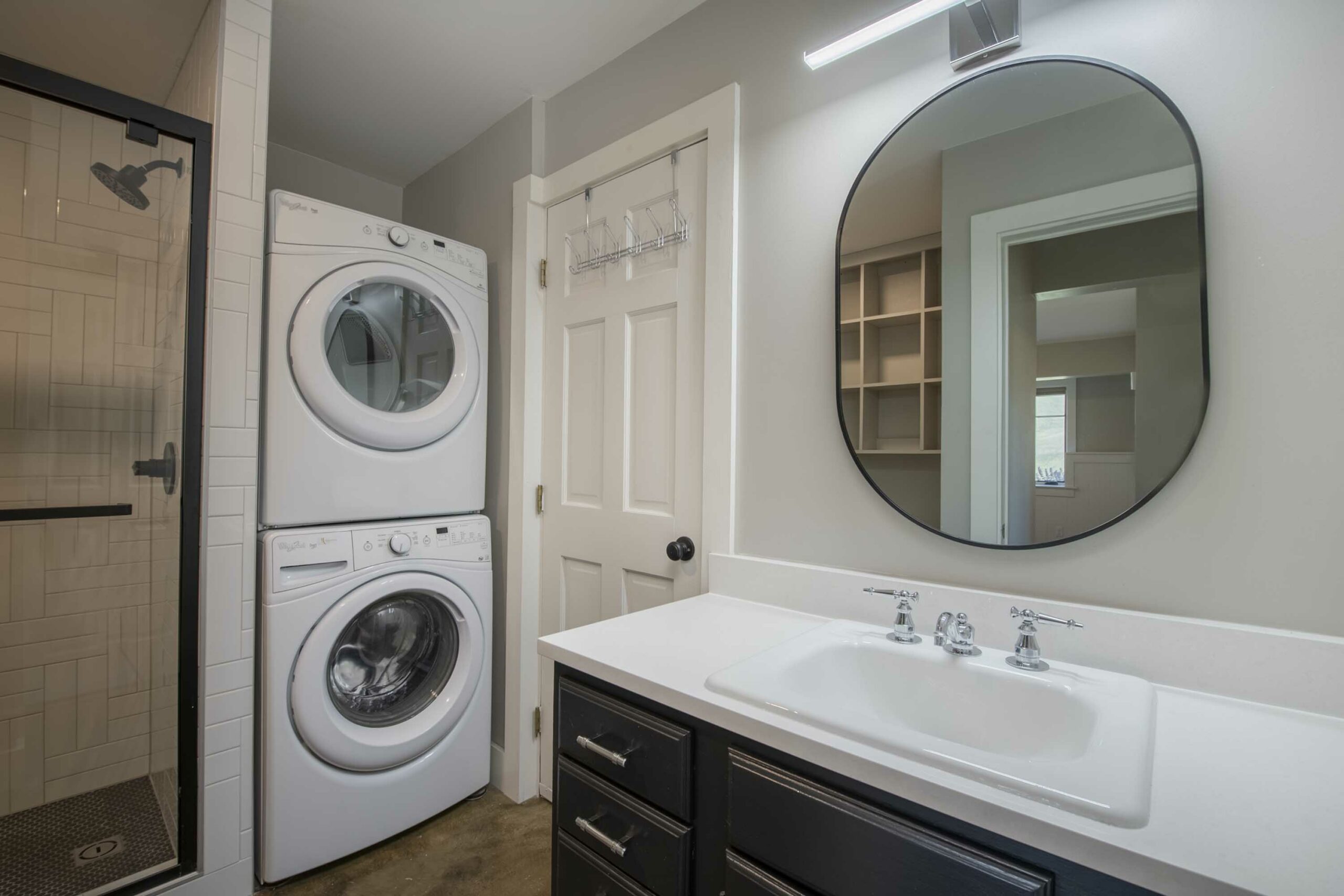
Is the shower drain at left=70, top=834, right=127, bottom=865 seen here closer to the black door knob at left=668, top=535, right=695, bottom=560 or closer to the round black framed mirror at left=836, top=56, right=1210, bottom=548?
the black door knob at left=668, top=535, right=695, bottom=560

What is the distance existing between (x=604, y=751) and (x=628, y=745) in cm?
6

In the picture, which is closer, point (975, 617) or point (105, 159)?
point (975, 617)

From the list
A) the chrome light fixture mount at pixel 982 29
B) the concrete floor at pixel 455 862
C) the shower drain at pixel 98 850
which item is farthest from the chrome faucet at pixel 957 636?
the shower drain at pixel 98 850

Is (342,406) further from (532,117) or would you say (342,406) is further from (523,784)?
(523,784)

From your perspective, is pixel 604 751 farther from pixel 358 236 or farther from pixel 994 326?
pixel 358 236

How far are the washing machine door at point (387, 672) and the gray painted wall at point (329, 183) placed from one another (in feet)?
4.94

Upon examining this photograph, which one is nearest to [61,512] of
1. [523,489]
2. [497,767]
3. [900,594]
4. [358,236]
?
[358,236]

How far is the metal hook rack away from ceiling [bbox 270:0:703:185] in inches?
16.7

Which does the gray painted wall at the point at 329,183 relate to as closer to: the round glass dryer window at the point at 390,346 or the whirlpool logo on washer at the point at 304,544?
the round glass dryer window at the point at 390,346

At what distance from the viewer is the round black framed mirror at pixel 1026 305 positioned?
972mm

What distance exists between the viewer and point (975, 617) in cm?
111

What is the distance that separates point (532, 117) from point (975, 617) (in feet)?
6.82

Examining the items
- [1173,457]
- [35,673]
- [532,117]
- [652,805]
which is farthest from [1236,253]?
[35,673]

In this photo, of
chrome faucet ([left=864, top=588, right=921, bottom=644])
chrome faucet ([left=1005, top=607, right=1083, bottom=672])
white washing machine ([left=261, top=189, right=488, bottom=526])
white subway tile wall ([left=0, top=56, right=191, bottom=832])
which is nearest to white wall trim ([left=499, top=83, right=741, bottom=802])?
white washing machine ([left=261, top=189, right=488, bottom=526])
